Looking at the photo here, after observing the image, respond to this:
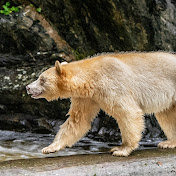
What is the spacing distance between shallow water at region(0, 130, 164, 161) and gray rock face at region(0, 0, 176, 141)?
0.99ft

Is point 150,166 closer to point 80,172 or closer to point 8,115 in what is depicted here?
point 80,172

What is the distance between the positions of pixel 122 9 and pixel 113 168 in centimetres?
411

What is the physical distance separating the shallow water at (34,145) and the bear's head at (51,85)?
5.36 ft

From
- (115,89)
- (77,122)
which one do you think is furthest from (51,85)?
(115,89)

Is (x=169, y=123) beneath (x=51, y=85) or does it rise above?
beneath

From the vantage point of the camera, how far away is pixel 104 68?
4883 mm

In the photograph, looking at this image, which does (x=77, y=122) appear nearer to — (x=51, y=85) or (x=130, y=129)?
(x=51, y=85)

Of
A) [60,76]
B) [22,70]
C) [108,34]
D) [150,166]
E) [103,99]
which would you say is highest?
[108,34]

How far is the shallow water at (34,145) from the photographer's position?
616 cm

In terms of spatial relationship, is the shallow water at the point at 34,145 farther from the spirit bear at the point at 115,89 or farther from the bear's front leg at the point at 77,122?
the spirit bear at the point at 115,89

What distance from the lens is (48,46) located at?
314 inches

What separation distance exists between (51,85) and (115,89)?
97cm

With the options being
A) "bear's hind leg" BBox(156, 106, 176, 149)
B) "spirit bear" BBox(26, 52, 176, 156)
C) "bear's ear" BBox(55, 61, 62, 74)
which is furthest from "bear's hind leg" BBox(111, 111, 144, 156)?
"bear's ear" BBox(55, 61, 62, 74)

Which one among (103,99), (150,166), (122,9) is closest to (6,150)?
(103,99)
